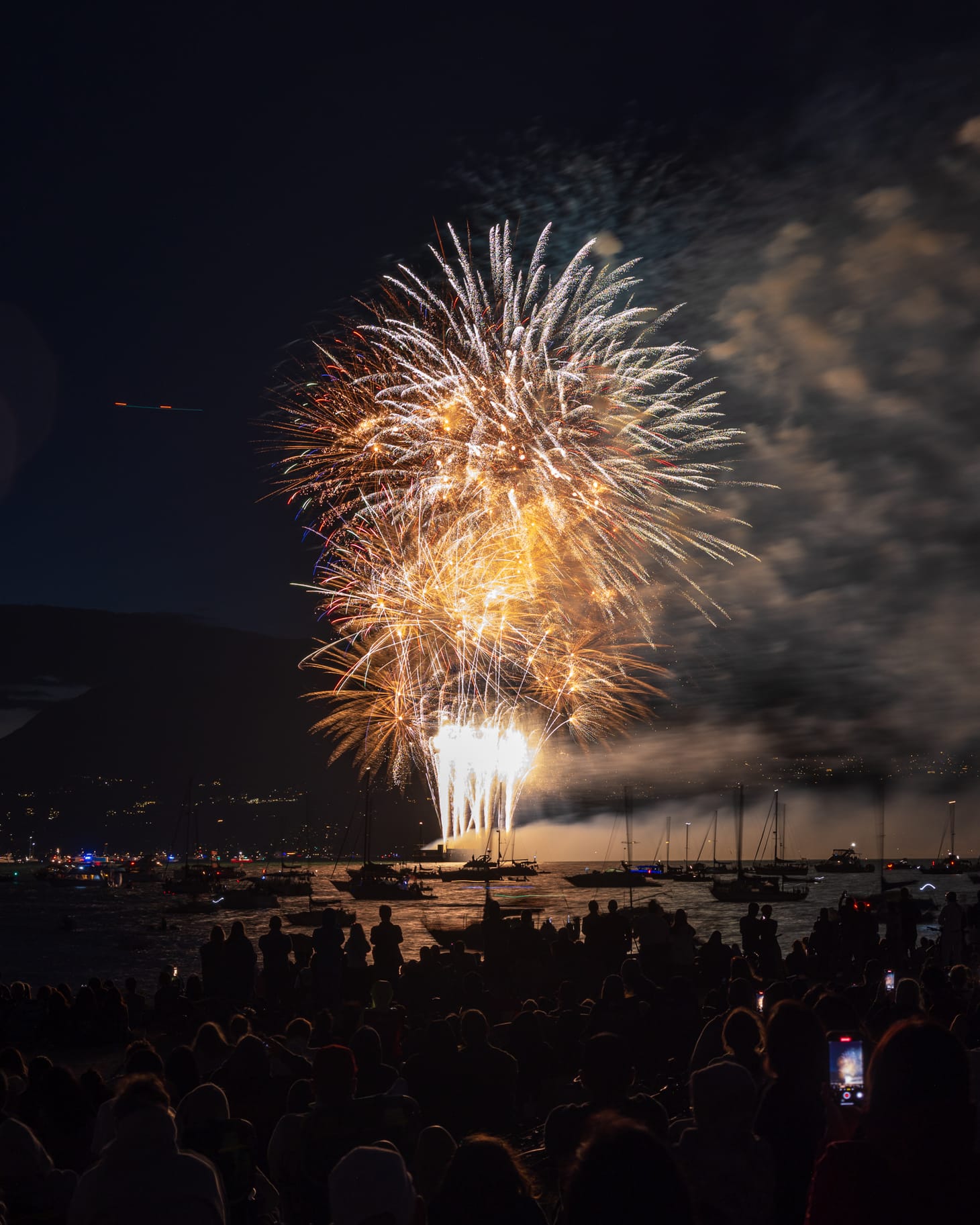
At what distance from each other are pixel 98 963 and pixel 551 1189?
5913cm

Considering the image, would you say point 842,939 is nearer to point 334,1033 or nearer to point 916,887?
point 334,1033

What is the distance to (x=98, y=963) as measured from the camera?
59.6m

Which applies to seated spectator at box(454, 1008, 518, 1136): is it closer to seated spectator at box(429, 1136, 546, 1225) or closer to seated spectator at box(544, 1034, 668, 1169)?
seated spectator at box(544, 1034, 668, 1169)

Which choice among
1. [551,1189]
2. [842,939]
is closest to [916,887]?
[842,939]

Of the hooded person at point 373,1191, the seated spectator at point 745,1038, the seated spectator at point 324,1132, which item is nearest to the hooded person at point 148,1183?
the hooded person at point 373,1191

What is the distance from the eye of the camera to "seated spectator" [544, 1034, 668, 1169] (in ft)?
17.1

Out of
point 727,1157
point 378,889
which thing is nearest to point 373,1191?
point 727,1157

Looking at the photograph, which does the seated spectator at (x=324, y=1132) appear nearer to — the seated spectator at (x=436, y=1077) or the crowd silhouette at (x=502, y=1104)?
the crowd silhouette at (x=502, y=1104)

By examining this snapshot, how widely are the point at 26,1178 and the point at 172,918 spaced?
10812cm

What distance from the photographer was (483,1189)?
3.14 metres

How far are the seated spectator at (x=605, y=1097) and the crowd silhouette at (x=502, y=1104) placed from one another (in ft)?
0.05

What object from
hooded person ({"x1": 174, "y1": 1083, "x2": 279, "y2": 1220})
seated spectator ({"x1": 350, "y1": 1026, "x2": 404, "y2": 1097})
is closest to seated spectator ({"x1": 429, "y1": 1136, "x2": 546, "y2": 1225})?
hooded person ({"x1": 174, "y1": 1083, "x2": 279, "y2": 1220})

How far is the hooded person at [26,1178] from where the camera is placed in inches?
212

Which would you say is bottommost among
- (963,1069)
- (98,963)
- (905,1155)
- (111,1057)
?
(98,963)
